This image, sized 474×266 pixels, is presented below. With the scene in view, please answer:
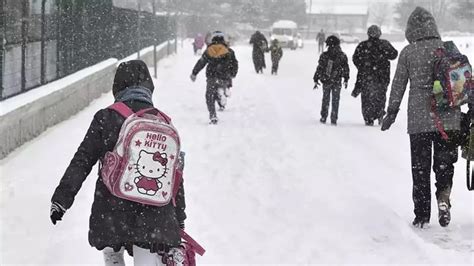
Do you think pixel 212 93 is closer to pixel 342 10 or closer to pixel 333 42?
pixel 333 42

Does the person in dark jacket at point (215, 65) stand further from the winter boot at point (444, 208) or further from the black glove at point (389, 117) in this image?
the winter boot at point (444, 208)

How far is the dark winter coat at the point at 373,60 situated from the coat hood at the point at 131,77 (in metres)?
8.67

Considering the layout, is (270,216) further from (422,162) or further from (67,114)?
(67,114)

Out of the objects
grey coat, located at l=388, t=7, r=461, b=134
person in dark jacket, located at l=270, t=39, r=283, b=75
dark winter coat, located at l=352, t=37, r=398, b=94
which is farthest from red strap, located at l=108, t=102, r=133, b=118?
person in dark jacket, located at l=270, t=39, r=283, b=75

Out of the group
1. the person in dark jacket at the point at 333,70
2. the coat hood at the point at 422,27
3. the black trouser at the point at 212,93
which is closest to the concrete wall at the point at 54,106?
the black trouser at the point at 212,93

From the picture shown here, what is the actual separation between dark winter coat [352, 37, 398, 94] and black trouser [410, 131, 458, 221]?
18.9 ft

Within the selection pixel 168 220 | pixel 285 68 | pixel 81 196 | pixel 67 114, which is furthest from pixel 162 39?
pixel 168 220

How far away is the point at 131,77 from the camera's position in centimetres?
361

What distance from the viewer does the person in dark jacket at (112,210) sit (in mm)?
3383

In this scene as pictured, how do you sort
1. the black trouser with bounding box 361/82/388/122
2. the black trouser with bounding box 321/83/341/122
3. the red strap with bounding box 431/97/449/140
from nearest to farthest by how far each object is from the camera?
1. the red strap with bounding box 431/97/449/140
2. the black trouser with bounding box 361/82/388/122
3. the black trouser with bounding box 321/83/341/122

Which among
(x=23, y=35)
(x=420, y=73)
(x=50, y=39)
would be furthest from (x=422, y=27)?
(x=50, y=39)

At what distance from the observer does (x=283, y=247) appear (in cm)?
584

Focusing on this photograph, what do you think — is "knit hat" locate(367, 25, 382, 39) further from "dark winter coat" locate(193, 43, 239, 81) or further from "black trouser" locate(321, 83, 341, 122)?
"dark winter coat" locate(193, 43, 239, 81)

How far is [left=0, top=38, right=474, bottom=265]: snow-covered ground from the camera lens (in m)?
5.68
